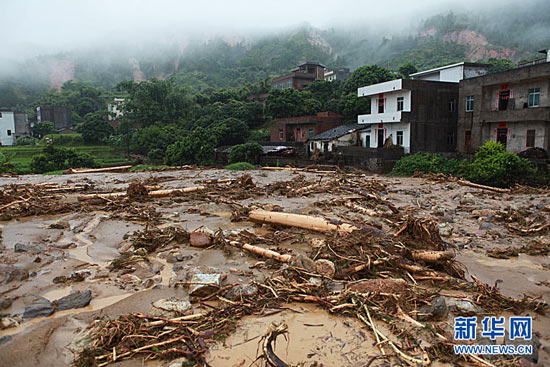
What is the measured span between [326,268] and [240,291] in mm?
1421

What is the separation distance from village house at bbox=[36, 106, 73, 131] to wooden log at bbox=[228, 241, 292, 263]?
67.0 meters

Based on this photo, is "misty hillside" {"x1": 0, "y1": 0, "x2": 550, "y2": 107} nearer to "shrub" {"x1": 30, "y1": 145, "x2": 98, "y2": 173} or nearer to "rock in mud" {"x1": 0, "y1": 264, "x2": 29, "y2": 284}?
"shrub" {"x1": 30, "y1": 145, "x2": 98, "y2": 173}

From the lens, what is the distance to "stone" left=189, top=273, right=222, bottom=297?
489 centimetres

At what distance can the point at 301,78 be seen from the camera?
210 ft

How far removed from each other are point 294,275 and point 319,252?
103 cm

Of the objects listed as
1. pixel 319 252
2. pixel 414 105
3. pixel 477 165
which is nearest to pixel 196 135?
pixel 414 105

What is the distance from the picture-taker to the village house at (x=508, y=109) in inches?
888

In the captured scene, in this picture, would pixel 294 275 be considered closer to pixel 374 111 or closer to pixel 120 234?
Answer: pixel 120 234

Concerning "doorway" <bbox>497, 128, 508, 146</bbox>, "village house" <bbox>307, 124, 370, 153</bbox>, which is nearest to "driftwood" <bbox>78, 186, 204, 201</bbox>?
"doorway" <bbox>497, 128, 508, 146</bbox>

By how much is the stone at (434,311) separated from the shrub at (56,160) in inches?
1311

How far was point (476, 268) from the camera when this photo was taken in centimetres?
658

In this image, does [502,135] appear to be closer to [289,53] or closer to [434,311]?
[434,311]

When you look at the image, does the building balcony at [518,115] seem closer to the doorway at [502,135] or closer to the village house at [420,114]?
the doorway at [502,135]

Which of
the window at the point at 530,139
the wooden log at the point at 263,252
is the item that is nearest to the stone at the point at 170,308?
the wooden log at the point at 263,252
